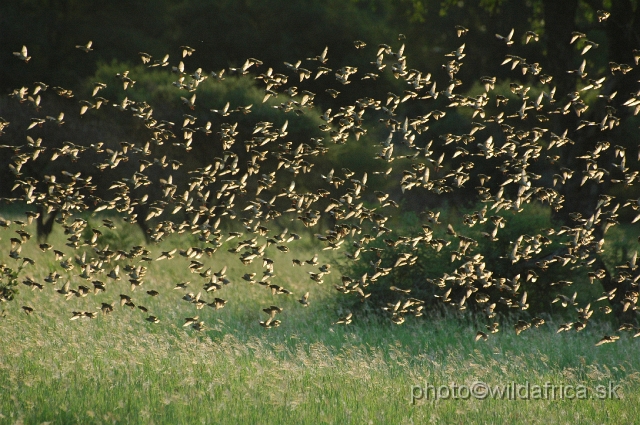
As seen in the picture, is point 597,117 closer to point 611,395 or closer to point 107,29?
point 611,395

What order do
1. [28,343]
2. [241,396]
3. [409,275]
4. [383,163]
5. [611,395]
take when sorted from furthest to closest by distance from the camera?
[383,163] < [409,275] < [28,343] < [611,395] < [241,396]

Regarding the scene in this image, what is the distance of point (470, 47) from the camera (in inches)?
1580

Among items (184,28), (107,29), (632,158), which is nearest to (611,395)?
(632,158)

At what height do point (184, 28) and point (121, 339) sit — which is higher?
point (121, 339)

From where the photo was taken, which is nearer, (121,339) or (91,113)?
(121,339)

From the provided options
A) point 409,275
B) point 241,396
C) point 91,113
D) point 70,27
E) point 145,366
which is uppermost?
point 241,396

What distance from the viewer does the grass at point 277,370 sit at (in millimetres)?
6993

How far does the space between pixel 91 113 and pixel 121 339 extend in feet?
44.2

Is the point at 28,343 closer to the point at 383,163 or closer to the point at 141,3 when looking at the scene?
the point at 383,163

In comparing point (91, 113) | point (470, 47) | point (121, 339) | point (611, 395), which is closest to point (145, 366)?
point (121, 339)

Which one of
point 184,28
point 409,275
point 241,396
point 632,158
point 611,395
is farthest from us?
point 184,28

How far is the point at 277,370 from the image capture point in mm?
8391

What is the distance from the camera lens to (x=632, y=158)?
2603cm

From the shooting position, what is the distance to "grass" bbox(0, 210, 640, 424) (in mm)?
6993
